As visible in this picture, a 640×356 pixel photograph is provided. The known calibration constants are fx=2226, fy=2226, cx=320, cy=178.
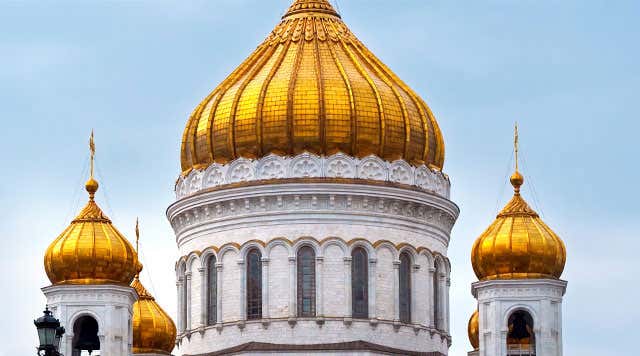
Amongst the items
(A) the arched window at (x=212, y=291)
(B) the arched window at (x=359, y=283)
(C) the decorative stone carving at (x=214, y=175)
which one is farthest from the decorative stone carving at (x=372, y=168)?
(A) the arched window at (x=212, y=291)

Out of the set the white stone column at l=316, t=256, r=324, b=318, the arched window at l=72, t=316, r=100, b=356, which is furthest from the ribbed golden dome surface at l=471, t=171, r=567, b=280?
the arched window at l=72, t=316, r=100, b=356

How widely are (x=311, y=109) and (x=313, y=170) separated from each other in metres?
1.87

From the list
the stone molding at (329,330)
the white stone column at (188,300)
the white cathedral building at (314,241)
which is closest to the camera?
the white cathedral building at (314,241)

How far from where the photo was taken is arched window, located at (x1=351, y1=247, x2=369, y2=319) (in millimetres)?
63438

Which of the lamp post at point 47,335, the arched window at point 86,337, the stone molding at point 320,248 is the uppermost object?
the stone molding at point 320,248

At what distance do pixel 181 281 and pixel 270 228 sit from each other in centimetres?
407

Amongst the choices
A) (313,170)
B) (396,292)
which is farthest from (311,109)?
(396,292)

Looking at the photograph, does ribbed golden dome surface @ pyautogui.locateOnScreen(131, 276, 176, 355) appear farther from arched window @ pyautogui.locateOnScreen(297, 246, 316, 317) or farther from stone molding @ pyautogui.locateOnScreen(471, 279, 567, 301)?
stone molding @ pyautogui.locateOnScreen(471, 279, 567, 301)

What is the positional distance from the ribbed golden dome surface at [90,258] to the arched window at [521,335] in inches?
419

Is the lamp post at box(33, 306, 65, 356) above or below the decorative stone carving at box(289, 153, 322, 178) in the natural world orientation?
below

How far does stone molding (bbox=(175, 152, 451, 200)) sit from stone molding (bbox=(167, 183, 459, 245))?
1.11ft

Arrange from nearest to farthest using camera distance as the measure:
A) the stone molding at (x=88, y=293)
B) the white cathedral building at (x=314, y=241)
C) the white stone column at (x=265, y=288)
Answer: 1. the stone molding at (x=88, y=293)
2. the white cathedral building at (x=314, y=241)
3. the white stone column at (x=265, y=288)

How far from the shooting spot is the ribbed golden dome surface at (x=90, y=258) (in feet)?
200

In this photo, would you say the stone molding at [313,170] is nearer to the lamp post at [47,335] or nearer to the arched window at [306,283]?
the arched window at [306,283]
